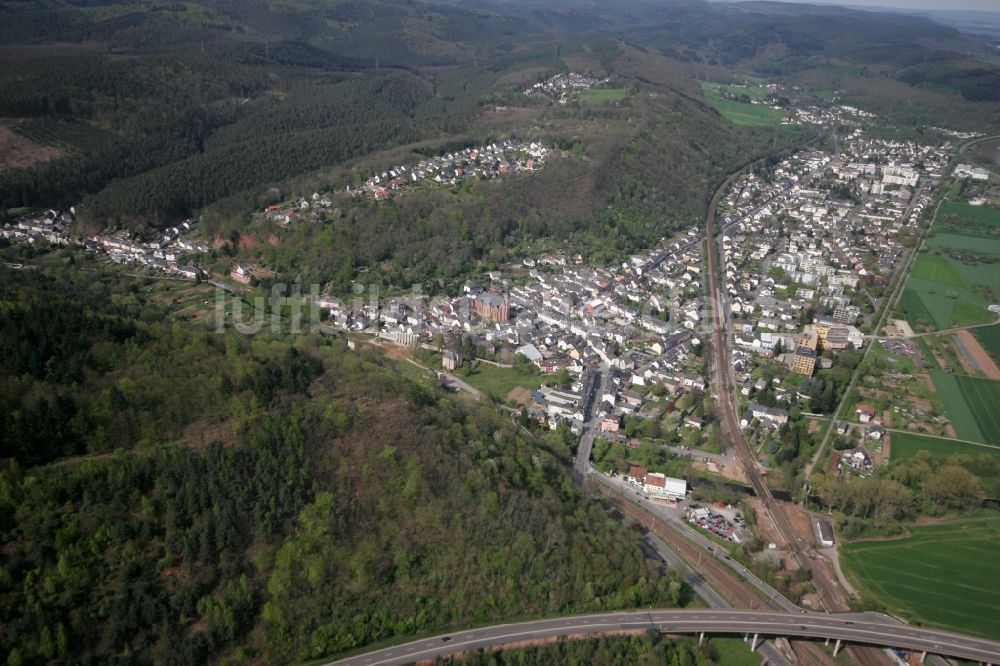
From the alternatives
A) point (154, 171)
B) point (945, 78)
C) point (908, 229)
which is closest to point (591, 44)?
point (945, 78)

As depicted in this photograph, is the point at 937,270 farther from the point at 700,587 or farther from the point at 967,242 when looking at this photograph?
the point at 700,587

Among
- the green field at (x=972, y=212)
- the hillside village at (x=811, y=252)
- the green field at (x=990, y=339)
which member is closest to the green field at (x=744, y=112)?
the hillside village at (x=811, y=252)

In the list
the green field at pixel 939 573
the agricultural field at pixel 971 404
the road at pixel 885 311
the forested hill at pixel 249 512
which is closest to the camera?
the forested hill at pixel 249 512

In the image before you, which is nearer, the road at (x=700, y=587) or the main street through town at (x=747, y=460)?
the road at (x=700, y=587)

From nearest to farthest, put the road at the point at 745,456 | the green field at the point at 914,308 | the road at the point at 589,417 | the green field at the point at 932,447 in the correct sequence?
the road at the point at 745,456 → the road at the point at 589,417 → the green field at the point at 932,447 → the green field at the point at 914,308

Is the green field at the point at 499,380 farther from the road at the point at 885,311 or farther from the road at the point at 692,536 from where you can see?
the road at the point at 885,311

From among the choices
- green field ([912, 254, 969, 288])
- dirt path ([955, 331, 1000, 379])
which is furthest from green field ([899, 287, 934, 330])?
green field ([912, 254, 969, 288])

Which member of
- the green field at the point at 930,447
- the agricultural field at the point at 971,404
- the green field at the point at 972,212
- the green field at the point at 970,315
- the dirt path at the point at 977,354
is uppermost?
the green field at the point at 972,212
